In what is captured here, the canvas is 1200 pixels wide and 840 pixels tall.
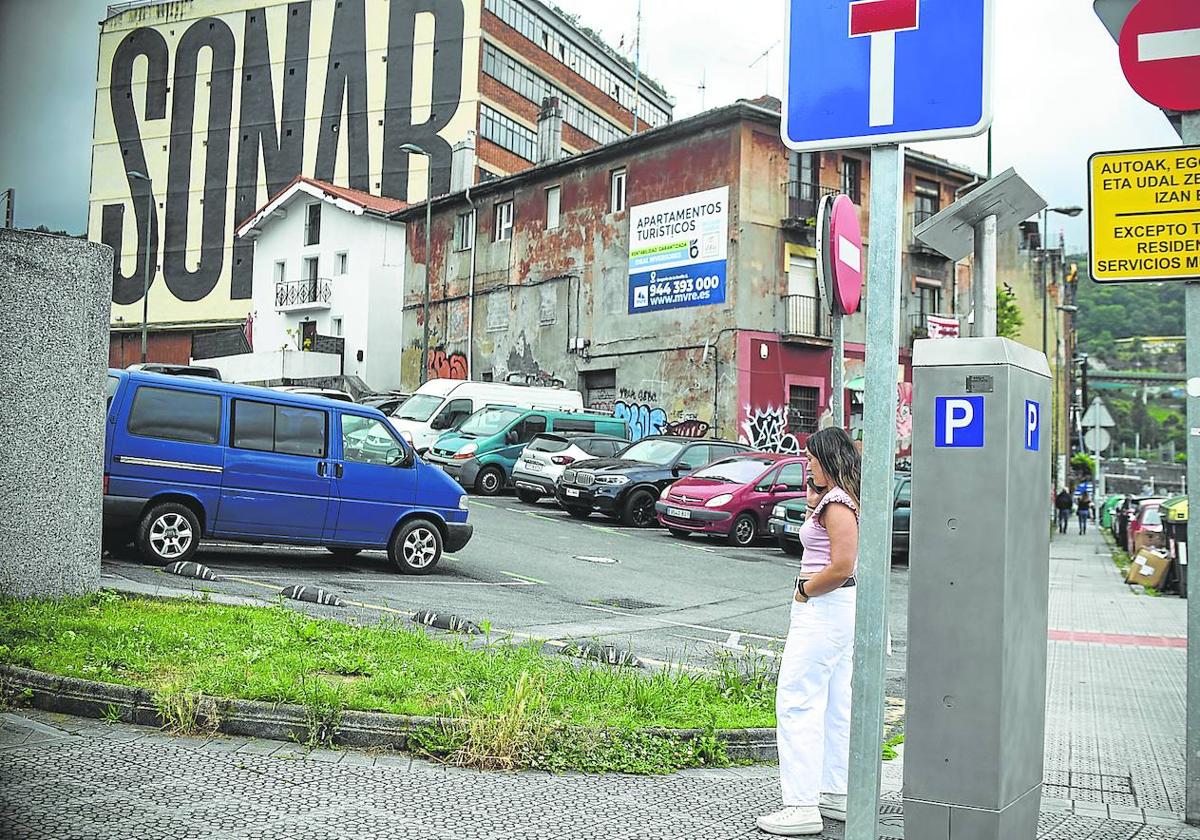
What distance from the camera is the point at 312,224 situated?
4888 centimetres

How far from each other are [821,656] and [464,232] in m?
38.4

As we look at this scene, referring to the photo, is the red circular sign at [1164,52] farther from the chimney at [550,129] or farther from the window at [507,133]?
the window at [507,133]

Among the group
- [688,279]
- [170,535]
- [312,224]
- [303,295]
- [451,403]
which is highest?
[312,224]

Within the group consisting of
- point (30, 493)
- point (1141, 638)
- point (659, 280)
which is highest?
point (659, 280)

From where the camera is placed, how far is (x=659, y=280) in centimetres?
3328

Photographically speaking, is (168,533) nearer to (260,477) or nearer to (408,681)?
(260,477)

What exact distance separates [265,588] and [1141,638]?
9035 mm

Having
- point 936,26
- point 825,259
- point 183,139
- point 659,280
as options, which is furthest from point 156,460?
point 183,139

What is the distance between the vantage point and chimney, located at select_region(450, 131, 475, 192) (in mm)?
48469

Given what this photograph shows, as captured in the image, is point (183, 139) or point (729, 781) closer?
point (729, 781)

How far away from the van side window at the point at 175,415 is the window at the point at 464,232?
30.1 metres

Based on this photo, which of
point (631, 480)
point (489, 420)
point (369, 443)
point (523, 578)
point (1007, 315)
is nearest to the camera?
point (369, 443)

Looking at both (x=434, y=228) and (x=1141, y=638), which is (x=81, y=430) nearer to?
(x=1141, y=638)

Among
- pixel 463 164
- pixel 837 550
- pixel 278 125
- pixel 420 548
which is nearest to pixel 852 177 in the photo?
pixel 463 164
